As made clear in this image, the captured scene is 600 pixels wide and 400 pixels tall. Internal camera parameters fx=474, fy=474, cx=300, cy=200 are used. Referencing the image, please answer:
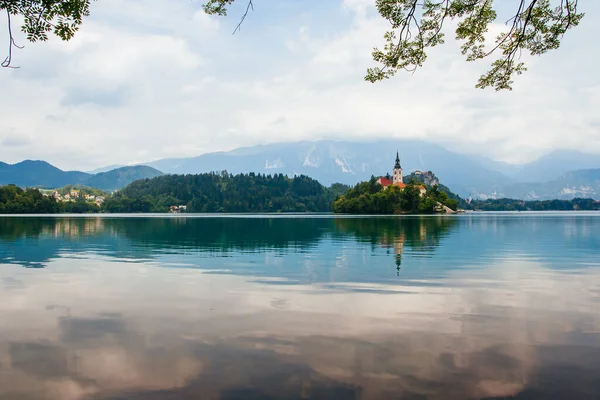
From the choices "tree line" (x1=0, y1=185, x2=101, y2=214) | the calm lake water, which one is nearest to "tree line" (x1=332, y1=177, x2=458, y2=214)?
"tree line" (x1=0, y1=185, x2=101, y2=214)

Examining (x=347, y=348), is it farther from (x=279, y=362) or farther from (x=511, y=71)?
(x=511, y=71)

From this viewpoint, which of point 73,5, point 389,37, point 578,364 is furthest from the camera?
point 389,37

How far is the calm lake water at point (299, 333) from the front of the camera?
29.0ft

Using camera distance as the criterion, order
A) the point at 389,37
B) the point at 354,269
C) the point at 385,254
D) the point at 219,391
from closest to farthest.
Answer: the point at 219,391 → the point at 389,37 → the point at 354,269 → the point at 385,254

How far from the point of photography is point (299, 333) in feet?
40.3

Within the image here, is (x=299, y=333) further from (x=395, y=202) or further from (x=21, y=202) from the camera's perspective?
(x=21, y=202)

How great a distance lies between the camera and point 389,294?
17.8 meters

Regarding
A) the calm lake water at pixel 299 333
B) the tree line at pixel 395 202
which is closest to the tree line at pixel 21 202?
the tree line at pixel 395 202

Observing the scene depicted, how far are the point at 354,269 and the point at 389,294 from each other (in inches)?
278

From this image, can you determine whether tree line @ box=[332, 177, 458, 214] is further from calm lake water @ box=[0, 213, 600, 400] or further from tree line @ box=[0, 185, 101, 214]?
calm lake water @ box=[0, 213, 600, 400]


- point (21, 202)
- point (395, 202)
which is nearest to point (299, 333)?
point (395, 202)

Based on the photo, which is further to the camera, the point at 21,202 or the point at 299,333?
the point at 21,202

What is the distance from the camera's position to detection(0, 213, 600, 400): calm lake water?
29.0ft

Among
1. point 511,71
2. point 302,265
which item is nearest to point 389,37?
point 511,71
